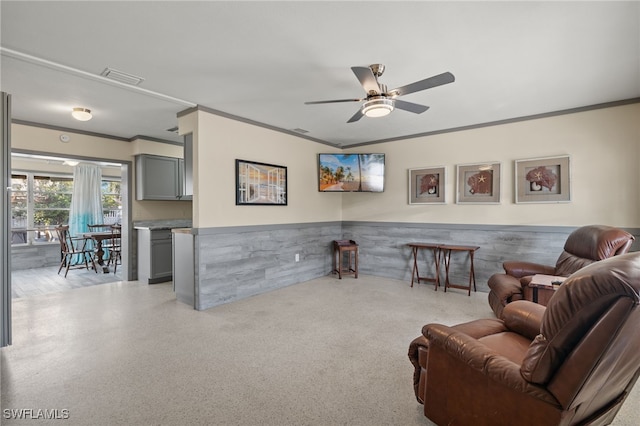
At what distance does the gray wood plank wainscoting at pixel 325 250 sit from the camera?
13.1 feet

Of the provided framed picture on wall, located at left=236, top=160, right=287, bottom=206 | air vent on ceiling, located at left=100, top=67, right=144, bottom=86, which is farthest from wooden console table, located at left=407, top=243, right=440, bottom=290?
A: air vent on ceiling, located at left=100, top=67, right=144, bottom=86

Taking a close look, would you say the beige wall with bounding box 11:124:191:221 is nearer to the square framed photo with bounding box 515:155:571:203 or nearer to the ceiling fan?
the ceiling fan

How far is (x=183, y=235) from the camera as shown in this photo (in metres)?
4.12

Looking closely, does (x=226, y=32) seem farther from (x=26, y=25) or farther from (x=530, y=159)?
(x=530, y=159)

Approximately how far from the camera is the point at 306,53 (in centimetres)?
255

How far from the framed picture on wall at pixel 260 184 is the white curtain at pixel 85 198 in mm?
5365

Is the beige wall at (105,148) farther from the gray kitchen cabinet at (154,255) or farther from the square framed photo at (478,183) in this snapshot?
the square framed photo at (478,183)

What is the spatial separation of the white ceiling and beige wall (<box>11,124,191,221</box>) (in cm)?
58

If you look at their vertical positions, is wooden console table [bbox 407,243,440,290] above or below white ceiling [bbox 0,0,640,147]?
below

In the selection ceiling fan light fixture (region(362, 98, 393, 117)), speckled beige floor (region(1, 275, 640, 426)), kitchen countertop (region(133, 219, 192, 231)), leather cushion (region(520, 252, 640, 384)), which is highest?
ceiling fan light fixture (region(362, 98, 393, 117))

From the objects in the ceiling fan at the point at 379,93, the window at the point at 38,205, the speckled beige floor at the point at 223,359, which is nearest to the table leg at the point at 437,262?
the speckled beige floor at the point at 223,359

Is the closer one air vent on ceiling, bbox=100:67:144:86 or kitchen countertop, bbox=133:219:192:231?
air vent on ceiling, bbox=100:67:144:86

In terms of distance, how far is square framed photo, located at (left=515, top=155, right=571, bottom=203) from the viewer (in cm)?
401

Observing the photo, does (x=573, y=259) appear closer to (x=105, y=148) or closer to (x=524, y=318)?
(x=524, y=318)
